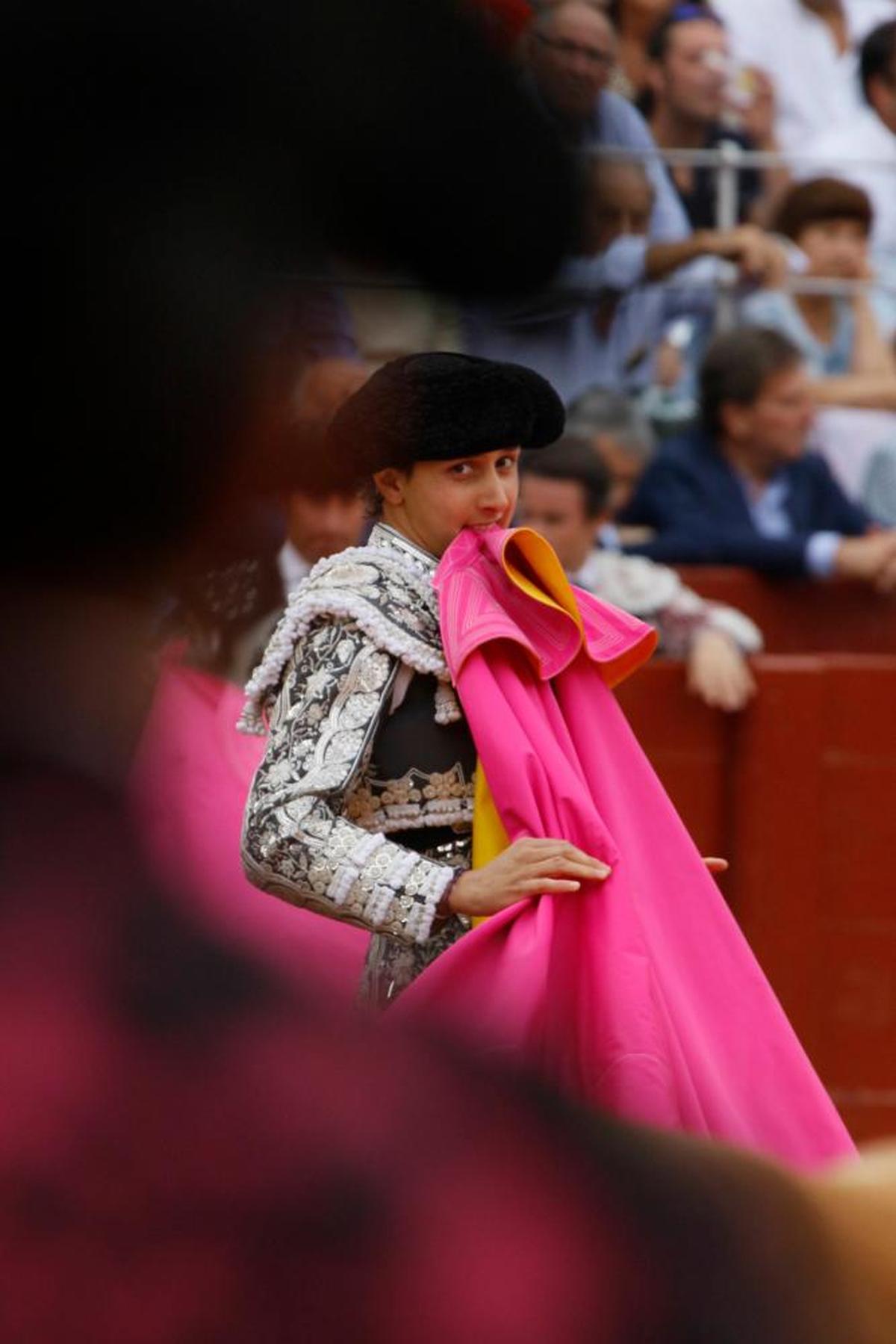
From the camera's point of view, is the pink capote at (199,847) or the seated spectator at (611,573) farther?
the seated spectator at (611,573)

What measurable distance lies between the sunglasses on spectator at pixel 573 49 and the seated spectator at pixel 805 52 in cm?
498

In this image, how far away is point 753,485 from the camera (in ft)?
16.4

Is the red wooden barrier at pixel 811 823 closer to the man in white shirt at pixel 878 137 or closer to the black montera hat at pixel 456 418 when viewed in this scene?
the man in white shirt at pixel 878 137

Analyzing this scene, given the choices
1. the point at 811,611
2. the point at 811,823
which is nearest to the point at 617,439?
the point at 811,611

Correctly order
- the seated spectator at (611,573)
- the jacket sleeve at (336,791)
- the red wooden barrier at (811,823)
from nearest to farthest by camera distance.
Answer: the jacket sleeve at (336,791) < the seated spectator at (611,573) < the red wooden barrier at (811,823)

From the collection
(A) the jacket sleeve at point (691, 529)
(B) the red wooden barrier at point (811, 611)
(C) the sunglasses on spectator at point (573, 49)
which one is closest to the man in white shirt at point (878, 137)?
(B) the red wooden barrier at point (811, 611)

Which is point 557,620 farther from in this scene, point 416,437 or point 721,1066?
point 721,1066

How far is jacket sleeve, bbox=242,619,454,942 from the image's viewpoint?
213cm

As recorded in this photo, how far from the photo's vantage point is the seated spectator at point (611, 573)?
430cm

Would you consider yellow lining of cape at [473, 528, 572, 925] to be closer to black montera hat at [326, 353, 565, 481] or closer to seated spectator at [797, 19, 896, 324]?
black montera hat at [326, 353, 565, 481]

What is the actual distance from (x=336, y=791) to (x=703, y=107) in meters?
3.74

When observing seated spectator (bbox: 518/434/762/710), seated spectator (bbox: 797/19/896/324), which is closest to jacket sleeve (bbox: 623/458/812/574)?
seated spectator (bbox: 518/434/762/710)

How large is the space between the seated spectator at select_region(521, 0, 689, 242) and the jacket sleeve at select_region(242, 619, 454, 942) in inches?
41.5

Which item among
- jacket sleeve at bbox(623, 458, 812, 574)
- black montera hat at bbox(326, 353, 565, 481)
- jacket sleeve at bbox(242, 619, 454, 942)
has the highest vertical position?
jacket sleeve at bbox(623, 458, 812, 574)
